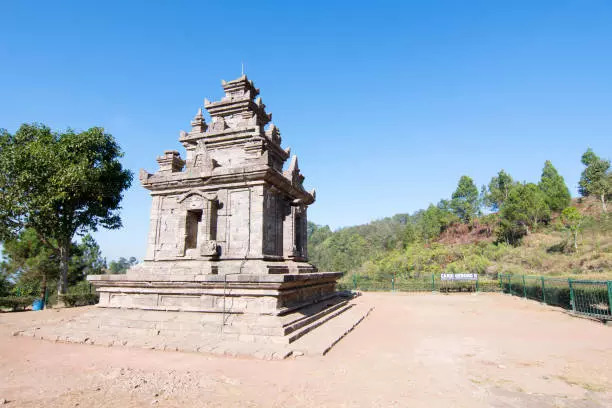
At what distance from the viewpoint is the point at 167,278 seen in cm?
941

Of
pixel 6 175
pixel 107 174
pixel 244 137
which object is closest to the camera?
pixel 244 137

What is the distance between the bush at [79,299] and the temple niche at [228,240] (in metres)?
9.75

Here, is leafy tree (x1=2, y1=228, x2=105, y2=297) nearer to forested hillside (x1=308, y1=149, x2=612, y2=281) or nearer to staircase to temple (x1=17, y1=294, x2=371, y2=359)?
staircase to temple (x1=17, y1=294, x2=371, y2=359)

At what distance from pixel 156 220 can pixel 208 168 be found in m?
2.84

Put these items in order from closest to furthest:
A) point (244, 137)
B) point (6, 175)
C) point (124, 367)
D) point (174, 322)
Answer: point (124, 367)
point (174, 322)
point (244, 137)
point (6, 175)

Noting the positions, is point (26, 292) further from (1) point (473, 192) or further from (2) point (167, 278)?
(1) point (473, 192)

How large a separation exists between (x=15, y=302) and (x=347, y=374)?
1918 cm

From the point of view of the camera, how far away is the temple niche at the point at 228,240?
28.3ft

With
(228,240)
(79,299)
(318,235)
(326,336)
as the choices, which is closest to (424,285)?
(326,336)

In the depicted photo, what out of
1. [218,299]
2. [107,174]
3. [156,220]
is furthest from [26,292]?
[218,299]

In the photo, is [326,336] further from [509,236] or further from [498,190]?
[498,190]

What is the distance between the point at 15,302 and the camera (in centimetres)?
1655

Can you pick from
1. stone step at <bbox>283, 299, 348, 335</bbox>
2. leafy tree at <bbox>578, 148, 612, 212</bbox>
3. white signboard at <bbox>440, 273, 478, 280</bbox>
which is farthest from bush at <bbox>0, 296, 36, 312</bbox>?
leafy tree at <bbox>578, 148, 612, 212</bbox>

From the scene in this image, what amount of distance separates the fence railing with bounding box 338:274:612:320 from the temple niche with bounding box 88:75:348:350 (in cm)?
972
